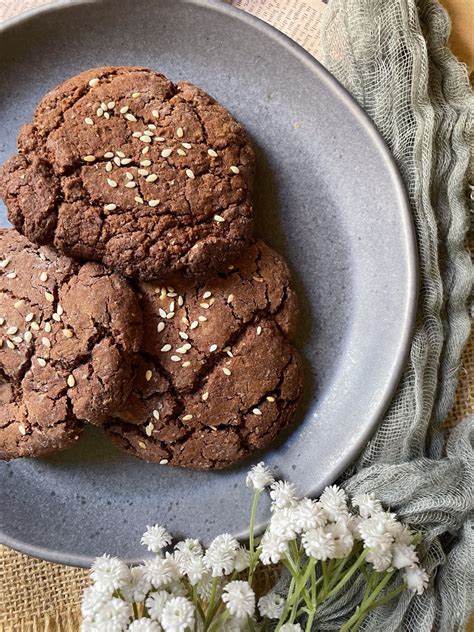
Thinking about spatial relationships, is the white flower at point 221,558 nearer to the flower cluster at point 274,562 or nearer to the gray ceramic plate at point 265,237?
the flower cluster at point 274,562

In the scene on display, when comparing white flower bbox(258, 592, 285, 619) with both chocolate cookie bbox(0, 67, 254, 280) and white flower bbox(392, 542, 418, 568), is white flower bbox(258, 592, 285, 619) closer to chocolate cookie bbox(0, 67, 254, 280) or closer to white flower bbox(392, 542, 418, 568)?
white flower bbox(392, 542, 418, 568)

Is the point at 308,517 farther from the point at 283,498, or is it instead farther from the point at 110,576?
the point at 110,576

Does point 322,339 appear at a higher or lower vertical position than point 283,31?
lower

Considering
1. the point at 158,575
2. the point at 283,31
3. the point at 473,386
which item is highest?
the point at 283,31

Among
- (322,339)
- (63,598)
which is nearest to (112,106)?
(322,339)

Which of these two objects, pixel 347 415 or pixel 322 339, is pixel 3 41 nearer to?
pixel 322 339

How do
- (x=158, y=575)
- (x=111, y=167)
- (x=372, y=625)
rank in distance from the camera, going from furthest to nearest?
(x=372, y=625), (x=111, y=167), (x=158, y=575)

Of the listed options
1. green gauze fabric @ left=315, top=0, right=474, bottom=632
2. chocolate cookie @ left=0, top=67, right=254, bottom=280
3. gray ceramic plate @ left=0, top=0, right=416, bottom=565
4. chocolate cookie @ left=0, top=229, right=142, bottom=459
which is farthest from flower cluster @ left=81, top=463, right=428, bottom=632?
chocolate cookie @ left=0, top=67, right=254, bottom=280
